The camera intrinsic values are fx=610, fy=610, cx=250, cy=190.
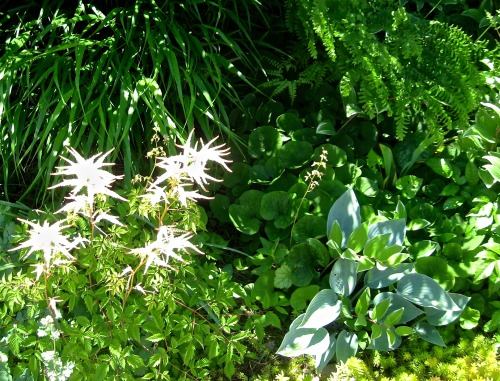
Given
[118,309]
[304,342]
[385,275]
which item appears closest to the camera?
[118,309]

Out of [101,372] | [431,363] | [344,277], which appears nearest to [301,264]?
[344,277]

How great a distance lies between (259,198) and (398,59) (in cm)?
88

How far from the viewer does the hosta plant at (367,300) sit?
→ 2.26m

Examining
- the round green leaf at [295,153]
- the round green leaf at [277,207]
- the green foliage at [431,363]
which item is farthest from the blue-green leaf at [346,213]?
the green foliage at [431,363]

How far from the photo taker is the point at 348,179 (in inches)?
109

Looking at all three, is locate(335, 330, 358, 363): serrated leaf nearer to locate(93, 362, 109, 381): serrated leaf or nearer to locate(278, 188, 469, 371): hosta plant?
locate(278, 188, 469, 371): hosta plant

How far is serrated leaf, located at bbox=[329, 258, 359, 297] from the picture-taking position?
7.72 ft

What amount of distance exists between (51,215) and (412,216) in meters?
1.52

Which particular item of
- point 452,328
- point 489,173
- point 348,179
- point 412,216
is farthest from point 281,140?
point 452,328

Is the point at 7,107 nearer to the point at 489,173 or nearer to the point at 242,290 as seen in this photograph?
the point at 242,290

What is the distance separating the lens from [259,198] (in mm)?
2703

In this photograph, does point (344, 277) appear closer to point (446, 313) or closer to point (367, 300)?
point (367, 300)

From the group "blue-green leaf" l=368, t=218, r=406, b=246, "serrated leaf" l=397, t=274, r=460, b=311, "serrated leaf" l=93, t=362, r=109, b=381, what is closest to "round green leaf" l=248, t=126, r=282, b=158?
"blue-green leaf" l=368, t=218, r=406, b=246

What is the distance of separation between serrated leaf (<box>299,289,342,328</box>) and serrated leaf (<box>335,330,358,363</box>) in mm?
116
